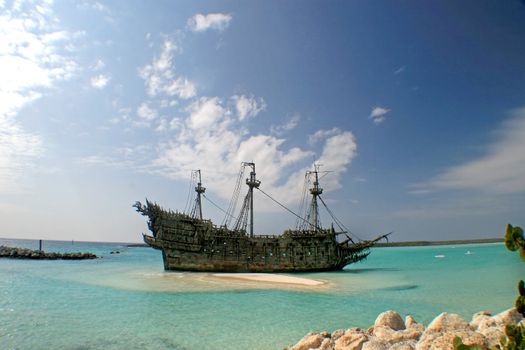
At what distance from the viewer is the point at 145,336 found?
420 inches

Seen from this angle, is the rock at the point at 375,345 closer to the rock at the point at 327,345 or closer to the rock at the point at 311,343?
the rock at the point at 327,345

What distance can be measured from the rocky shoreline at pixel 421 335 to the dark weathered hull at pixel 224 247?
77.1ft

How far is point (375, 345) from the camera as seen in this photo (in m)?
6.41

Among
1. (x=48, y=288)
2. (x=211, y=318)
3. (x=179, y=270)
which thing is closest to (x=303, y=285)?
(x=211, y=318)

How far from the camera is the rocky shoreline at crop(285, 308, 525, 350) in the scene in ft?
17.9

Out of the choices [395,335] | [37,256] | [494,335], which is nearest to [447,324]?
[395,335]

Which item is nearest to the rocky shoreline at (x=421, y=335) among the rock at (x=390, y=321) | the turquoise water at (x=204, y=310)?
the rock at (x=390, y=321)

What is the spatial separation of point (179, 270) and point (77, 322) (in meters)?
20.4

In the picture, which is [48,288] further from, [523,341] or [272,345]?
[523,341]

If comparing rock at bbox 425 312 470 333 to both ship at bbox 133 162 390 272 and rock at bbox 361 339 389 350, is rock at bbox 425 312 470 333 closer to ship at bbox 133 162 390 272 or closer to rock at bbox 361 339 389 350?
rock at bbox 361 339 389 350

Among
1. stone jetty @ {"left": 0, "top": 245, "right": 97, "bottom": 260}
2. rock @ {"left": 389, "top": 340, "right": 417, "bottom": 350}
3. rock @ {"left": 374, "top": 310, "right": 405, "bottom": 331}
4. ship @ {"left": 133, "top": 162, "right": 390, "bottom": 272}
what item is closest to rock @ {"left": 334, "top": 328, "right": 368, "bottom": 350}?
rock @ {"left": 389, "top": 340, "right": 417, "bottom": 350}

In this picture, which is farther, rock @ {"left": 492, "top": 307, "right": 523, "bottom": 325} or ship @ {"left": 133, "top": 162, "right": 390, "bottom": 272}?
ship @ {"left": 133, "top": 162, "right": 390, "bottom": 272}

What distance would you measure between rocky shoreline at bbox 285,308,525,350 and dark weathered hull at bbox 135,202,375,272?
23.5 metres

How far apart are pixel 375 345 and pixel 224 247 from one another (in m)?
26.6
